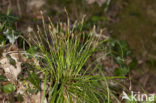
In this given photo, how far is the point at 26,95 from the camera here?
70.7 inches

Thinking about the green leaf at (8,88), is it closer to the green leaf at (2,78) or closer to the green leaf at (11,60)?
the green leaf at (2,78)

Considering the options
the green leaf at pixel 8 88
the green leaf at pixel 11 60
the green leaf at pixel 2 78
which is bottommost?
the green leaf at pixel 8 88

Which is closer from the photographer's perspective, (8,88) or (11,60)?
(8,88)

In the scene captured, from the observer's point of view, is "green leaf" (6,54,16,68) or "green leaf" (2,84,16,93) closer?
"green leaf" (2,84,16,93)

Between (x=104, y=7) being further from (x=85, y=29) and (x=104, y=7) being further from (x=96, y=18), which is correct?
(x=85, y=29)

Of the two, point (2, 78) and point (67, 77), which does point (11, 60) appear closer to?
point (2, 78)

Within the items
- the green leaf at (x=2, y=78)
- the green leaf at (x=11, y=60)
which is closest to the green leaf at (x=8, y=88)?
the green leaf at (x=2, y=78)

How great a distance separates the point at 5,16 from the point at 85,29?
3.67ft

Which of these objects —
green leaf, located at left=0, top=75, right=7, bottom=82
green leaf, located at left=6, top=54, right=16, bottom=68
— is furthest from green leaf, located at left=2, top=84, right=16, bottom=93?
green leaf, located at left=6, top=54, right=16, bottom=68

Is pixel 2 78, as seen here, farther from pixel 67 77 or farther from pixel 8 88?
pixel 67 77

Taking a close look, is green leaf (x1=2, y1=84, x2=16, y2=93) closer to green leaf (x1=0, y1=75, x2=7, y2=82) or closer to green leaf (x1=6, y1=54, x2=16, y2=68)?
green leaf (x1=0, y1=75, x2=7, y2=82)

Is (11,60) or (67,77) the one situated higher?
(11,60)

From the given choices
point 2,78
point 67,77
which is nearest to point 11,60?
point 2,78

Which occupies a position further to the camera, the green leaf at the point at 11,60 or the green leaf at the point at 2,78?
the green leaf at the point at 11,60
